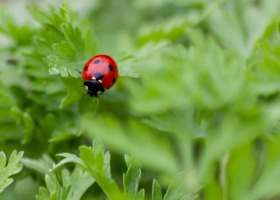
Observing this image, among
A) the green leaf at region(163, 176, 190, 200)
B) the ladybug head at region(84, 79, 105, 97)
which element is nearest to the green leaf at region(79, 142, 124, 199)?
the green leaf at region(163, 176, 190, 200)

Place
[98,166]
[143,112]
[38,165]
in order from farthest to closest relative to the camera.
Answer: [143,112]
[38,165]
[98,166]

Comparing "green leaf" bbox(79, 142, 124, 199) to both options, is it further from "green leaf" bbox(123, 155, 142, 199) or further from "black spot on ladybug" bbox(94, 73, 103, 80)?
"black spot on ladybug" bbox(94, 73, 103, 80)

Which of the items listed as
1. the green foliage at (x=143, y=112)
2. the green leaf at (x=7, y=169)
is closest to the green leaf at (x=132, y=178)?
the green foliage at (x=143, y=112)

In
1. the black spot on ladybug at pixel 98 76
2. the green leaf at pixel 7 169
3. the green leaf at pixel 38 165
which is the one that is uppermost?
the black spot on ladybug at pixel 98 76

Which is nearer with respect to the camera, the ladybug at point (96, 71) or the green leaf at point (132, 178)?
the green leaf at point (132, 178)

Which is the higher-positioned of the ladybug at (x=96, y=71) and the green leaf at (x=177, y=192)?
the ladybug at (x=96, y=71)

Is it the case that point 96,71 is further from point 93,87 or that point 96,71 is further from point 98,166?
point 98,166

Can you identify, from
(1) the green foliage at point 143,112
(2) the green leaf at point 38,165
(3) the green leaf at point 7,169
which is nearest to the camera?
(1) the green foliage at point 143,112

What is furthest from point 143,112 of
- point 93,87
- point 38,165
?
point 38,165

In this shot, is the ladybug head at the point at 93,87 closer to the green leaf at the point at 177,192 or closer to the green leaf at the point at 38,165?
the green leaf at the point at 38,165
